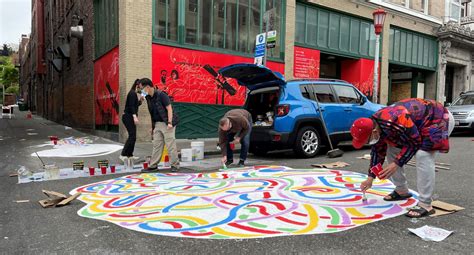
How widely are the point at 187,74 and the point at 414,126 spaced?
9.23m

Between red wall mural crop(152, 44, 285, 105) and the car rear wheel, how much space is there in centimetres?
523

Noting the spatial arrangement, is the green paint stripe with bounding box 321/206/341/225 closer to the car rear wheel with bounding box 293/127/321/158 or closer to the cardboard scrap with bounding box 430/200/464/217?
the cardboard scrap with bounding box 430/200/464/217

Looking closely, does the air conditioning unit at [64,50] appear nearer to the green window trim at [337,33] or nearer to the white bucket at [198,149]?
the green window trim at [337,33]

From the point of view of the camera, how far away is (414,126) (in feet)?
11.0

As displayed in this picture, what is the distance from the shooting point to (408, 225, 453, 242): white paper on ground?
3.04 metres

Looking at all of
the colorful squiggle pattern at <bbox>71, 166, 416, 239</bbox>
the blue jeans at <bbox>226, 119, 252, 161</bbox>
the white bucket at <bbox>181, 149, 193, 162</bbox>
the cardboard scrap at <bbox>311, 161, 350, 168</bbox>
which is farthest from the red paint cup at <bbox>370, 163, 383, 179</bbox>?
the white bucket at <bbox>181, 149, 193, 162</bbox>

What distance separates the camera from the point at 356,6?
16.9 m

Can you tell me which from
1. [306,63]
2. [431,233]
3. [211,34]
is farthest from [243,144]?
[306,63]

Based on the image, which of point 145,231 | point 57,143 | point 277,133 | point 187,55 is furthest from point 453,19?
point 145,231

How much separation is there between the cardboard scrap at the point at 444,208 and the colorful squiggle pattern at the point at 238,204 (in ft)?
0.95

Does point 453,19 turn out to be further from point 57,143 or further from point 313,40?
point 57,143

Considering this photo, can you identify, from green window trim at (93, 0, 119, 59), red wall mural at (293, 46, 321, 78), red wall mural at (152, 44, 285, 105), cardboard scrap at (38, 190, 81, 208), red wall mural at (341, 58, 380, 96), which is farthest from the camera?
red wall mural at (341, 58, 380, 96)

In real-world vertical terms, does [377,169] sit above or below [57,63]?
below

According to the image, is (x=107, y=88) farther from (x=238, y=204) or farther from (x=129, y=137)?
(x=238, y=204)
